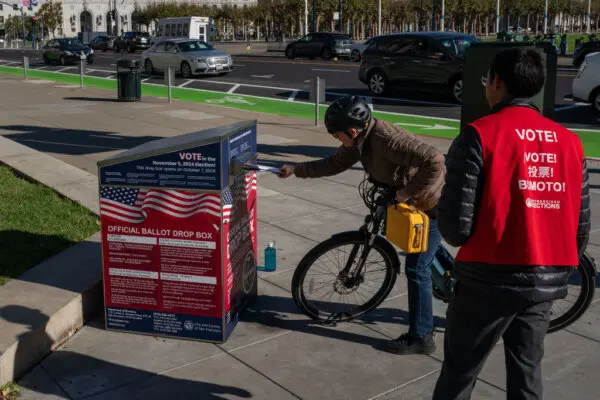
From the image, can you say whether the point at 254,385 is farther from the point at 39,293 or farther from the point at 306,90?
the point at 306,90

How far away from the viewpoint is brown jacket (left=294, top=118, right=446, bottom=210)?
13.9 ft

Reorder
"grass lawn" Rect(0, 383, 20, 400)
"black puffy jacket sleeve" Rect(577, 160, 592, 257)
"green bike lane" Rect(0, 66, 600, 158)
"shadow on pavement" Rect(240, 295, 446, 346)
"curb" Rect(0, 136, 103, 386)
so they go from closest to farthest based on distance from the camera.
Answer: "black puffy jacket sleeve" Rect(577, 160, 592, 257), "grass lawn" Rect(0, 383, 20, 400), "curb" Rect(0, 136, 103, 386), "shadow on pavement" Rect(240, 295, 446, 346), "green bike lane" Rect(0, 66, 600, 158)

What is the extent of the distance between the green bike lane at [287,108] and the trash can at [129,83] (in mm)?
Result: 1453

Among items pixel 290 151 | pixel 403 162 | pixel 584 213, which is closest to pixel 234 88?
pixel 290 151

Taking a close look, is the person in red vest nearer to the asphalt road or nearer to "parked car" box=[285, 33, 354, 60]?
the asphalt road

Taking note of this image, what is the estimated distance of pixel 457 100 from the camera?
19.5 metres

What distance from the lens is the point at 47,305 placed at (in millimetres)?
4863

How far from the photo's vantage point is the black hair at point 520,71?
2869 mm

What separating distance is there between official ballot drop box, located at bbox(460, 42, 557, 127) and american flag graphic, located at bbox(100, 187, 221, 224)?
5.54 meters

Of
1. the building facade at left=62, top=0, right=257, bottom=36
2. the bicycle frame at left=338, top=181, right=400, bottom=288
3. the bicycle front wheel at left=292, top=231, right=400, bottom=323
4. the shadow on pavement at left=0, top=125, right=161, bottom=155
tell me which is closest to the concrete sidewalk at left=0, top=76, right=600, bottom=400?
the bicycle front wheel at left=292, top=231, right=400, bottom=323

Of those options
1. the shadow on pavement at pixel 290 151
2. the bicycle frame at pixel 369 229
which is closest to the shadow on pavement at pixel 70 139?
the shadow on pavement at pixel 290 151

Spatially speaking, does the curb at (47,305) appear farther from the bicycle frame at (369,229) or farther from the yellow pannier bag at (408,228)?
the yellow pannier bag at (408,228)

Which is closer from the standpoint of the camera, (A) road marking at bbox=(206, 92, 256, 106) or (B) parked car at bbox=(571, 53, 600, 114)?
(B) parked car at bbox=(571, 53, 600, 114)

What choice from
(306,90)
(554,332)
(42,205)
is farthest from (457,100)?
(554,332)
